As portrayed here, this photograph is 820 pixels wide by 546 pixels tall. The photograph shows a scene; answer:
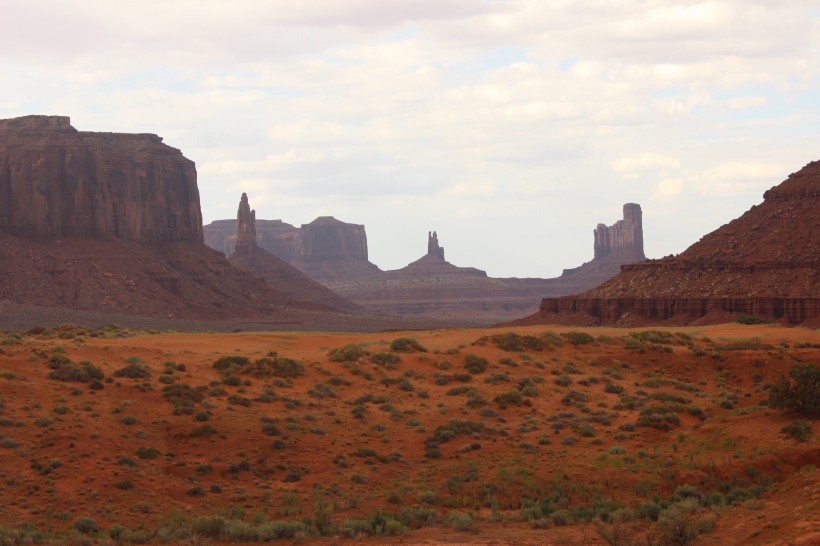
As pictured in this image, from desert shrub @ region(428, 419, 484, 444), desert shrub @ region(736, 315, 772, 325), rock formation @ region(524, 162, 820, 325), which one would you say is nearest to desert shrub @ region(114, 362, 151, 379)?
desert shrub @ region(428, 419, 484, 444)

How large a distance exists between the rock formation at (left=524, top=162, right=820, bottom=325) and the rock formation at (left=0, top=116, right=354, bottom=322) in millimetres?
53298

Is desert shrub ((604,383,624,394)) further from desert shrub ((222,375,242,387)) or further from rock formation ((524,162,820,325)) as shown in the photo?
rock formation ((524,162,820,325))

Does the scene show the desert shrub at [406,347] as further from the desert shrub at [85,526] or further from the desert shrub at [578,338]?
the desert shrub at [85,526]

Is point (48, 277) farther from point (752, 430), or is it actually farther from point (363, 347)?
point (752, 430)

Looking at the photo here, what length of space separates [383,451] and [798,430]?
1158 cm

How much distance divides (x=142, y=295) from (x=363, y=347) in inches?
3645

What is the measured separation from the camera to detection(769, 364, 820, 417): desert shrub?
36916 millimetres

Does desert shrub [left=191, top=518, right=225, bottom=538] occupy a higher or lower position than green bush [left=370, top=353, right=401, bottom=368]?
lower

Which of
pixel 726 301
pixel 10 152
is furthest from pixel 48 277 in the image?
pixel 726 301

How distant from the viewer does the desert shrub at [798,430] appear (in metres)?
35.3

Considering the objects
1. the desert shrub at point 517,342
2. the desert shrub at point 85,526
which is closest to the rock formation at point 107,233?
the desert shrub at point 517,342

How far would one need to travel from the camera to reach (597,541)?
27406 millimetres

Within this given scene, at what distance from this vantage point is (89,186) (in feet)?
516

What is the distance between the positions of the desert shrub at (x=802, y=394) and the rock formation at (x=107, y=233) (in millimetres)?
103867
